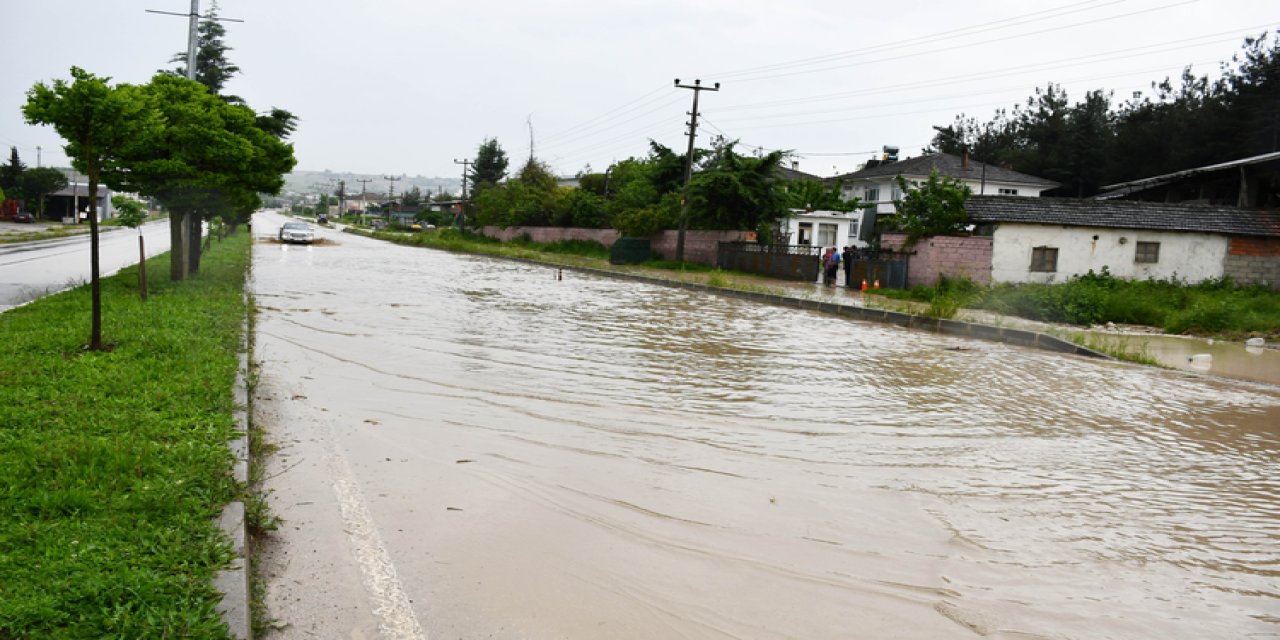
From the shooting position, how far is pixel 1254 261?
2370cm

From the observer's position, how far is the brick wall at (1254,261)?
2356cm

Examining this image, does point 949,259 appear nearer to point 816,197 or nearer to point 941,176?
point 816,197

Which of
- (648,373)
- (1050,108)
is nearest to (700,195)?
(648,373)

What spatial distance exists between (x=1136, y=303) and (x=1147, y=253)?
452 cm

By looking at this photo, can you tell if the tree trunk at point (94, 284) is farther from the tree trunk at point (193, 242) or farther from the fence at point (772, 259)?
the fence at point (772, 259)

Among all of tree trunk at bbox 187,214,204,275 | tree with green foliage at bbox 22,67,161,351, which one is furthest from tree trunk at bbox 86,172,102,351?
tree trunk at bbox 187,214,204,275

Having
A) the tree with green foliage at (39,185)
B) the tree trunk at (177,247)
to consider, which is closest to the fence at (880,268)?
the tree trunk at (177,247)

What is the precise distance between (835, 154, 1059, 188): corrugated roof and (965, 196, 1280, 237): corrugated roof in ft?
95.9

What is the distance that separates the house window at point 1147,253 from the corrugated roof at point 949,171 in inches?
1186

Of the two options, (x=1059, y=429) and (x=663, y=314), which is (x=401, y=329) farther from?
(x=1059, y=429)

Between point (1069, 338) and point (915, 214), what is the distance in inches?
492

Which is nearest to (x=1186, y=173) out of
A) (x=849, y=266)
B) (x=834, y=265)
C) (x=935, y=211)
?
(x=935, y=211)

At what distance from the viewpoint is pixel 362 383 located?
892 centimetres

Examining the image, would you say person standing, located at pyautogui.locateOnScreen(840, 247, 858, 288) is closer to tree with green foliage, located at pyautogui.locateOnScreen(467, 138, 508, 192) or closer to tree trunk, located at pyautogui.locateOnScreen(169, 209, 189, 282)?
tree trunk, located at pyautogui.locateOnScreen(169, 209, 189, 282)
